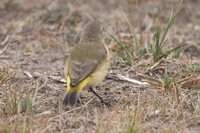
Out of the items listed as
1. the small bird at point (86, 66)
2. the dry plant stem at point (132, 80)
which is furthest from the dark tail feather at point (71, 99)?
the dry plant stem at point (132, 80)

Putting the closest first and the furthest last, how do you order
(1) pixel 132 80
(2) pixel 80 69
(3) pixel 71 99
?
1. (3) pixel 71 99
2. (2) pixel 80 69
3. (1) pixel 132 80

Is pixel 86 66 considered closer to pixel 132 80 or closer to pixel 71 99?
pixel 71 99

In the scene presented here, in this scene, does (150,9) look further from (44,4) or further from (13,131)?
(13,131)

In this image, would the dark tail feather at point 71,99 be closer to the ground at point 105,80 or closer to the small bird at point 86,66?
the small bird at point 86,66

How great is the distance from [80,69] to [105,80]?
1.22 metres

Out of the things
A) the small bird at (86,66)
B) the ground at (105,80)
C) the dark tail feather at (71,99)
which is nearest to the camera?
the ground at (105,80)

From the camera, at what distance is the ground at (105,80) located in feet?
21.3

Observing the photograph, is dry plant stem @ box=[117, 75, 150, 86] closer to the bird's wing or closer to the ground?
the ground

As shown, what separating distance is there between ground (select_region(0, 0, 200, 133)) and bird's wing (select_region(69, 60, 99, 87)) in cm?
33

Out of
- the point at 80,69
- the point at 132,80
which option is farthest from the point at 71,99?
the point at 132,80

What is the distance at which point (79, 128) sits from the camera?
6445 mm

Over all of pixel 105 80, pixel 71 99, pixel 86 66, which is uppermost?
pixel 86 66

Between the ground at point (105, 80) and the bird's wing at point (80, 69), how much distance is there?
12.9 inches

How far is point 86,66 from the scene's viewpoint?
7.27 m
